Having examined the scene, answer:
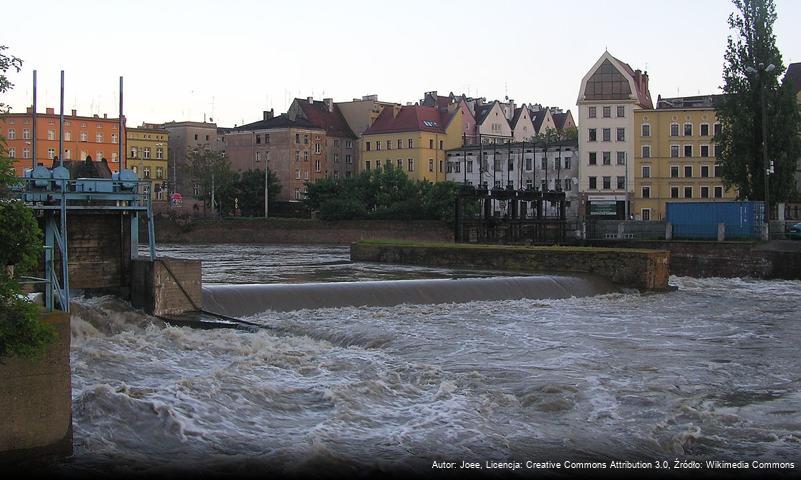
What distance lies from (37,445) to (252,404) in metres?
4.55

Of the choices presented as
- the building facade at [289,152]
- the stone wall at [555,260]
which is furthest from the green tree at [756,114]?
the building facade at [289,152]

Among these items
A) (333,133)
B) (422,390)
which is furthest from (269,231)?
(422,390)

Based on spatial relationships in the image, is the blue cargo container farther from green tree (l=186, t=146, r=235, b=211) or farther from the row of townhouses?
green tree (l=186, t=146, r=235, b=211)

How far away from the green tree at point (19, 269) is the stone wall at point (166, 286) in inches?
580

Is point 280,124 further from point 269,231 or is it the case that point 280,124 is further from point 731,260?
point 731,260

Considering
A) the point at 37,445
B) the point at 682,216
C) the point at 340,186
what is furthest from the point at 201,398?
the point at 340,186

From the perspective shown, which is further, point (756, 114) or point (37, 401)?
point (756, 114)

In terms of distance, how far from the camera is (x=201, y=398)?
15.3 m

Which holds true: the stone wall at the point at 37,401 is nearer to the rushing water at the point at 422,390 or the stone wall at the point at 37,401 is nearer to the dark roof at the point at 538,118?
the rushing water at the point at 422,390

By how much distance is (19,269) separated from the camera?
10.6 m

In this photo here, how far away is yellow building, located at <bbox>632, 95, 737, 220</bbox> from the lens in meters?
89.2

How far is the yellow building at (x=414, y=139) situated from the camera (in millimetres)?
107750

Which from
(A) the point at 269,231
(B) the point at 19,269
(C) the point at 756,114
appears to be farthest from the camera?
(A) the point at 269,231

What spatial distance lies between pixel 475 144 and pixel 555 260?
3002 inches
